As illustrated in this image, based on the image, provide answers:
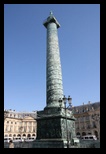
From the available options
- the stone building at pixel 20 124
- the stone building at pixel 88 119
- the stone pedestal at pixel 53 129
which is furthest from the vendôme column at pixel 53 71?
the stone building at pixel 20 124

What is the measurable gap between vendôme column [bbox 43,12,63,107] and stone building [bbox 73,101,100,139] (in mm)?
26567

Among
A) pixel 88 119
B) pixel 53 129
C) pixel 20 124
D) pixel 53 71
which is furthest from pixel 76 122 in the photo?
pixel 53 129

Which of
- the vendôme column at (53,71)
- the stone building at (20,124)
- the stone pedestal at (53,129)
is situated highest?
the vendôme column at (53,71)

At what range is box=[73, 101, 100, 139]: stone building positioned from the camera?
40562mm

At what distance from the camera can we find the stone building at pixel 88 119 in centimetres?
4056

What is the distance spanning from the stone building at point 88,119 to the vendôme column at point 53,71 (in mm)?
26567

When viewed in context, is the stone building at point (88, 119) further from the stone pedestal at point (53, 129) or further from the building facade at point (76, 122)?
the stone pedestal at point (53, 129)

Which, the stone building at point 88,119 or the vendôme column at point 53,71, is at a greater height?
the vendôme column at point 53,71

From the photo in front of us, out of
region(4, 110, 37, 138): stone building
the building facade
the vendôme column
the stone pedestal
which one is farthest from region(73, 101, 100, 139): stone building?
the stone pedestal

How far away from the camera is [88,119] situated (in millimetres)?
42875

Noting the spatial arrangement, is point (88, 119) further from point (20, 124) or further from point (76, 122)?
point (20, 124)

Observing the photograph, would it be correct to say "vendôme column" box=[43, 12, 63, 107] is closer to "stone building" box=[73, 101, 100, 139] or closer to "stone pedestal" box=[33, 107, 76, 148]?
"stone pedestal" box=[33, 107, 76, 148]

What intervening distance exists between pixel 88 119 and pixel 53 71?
3003 cm
